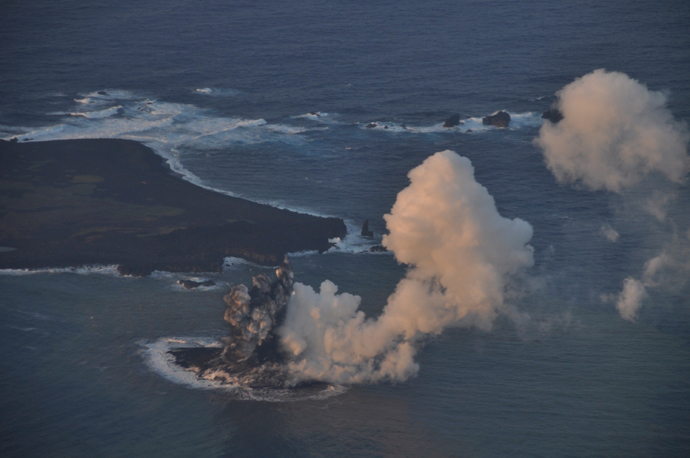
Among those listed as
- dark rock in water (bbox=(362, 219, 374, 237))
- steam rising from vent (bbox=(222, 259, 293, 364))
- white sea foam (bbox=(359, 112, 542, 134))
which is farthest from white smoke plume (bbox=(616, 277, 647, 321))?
white sea foam (bbox=(359, 112, 542, 134))

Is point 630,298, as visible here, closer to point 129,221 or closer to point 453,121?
point 453,121

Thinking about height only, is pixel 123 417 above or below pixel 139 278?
below

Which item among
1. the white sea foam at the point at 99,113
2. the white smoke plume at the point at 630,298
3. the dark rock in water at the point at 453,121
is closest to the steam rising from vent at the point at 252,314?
the white smoke plume at the point at 630,298

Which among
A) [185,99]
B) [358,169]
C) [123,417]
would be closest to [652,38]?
[358,169]

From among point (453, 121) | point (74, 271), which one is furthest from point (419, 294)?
point (453, 121)

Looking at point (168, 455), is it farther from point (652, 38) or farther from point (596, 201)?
point (652, 38)

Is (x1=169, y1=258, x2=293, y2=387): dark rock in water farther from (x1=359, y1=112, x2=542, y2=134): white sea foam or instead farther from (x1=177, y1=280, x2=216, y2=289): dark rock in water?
(x1=359, y1=112, x2=542, y2=134): white sea foam
